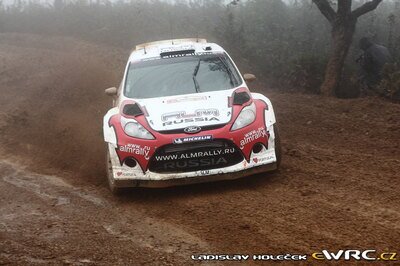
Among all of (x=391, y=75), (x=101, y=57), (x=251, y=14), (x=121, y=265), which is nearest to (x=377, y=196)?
(x=121, y=265)

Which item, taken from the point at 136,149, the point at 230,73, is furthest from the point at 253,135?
the point at 230,73

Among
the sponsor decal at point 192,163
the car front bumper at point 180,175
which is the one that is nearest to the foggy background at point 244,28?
the car front bumper at point 180,175

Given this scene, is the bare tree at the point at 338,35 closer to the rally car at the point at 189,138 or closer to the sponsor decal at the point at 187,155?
the rally car at the point at 189,138

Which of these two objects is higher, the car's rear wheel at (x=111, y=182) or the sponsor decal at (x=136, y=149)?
the sponsor decal at (x=136, y=149)

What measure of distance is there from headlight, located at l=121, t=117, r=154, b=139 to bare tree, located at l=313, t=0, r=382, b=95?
6626 mm

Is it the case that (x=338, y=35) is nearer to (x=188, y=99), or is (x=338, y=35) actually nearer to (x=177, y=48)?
(x=177, y=48)

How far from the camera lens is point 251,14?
17.8 meters

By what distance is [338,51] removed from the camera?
37.7ft

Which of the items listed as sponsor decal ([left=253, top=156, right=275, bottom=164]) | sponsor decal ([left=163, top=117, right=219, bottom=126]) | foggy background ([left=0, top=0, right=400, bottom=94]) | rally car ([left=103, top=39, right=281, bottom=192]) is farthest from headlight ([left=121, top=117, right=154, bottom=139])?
foggy background ([left=0, top=0, right=400, bottom=94])

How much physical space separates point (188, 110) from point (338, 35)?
651cm

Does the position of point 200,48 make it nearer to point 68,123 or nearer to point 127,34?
point 68,123

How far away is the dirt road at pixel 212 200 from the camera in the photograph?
4.43 m

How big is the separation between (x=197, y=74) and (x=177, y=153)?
1792 millimetres

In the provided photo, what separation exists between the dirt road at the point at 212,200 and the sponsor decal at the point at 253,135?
1.78ft
